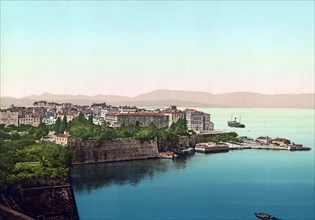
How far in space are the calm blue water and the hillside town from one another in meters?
6.52

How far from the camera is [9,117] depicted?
22.7 meters

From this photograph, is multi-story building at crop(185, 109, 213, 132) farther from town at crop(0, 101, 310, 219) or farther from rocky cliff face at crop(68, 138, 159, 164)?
rocky cliff face at crop(68, 138, 159, 164)

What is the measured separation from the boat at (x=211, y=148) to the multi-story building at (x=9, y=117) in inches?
321

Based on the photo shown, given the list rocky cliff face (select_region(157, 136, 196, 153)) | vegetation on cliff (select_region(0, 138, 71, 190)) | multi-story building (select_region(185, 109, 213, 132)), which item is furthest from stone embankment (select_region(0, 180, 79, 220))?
multi-story building (select_region(185, 109, 213, 132))

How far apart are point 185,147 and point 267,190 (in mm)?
8004

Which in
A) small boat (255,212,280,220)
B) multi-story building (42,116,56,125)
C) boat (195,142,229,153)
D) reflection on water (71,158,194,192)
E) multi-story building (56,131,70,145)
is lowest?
small boat (255,212,280,220)

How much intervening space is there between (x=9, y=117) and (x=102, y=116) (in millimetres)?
6071

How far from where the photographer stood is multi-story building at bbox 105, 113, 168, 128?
2403 centimetres

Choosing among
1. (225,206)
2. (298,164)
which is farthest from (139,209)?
(298,164)

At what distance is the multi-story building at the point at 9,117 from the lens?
2245 centimetres

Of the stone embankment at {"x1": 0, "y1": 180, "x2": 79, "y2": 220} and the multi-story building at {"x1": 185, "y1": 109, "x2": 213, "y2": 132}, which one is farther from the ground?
the multi-story building at {"x1": 185, "y1": 109, "x2": 213, "y2": 132}

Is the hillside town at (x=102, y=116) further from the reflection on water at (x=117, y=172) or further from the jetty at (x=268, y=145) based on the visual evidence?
the reflection on water at (x=117, y=172)

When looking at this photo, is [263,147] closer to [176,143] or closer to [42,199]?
[176,143]

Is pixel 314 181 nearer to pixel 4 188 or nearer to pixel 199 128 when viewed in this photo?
pixel 4 188
